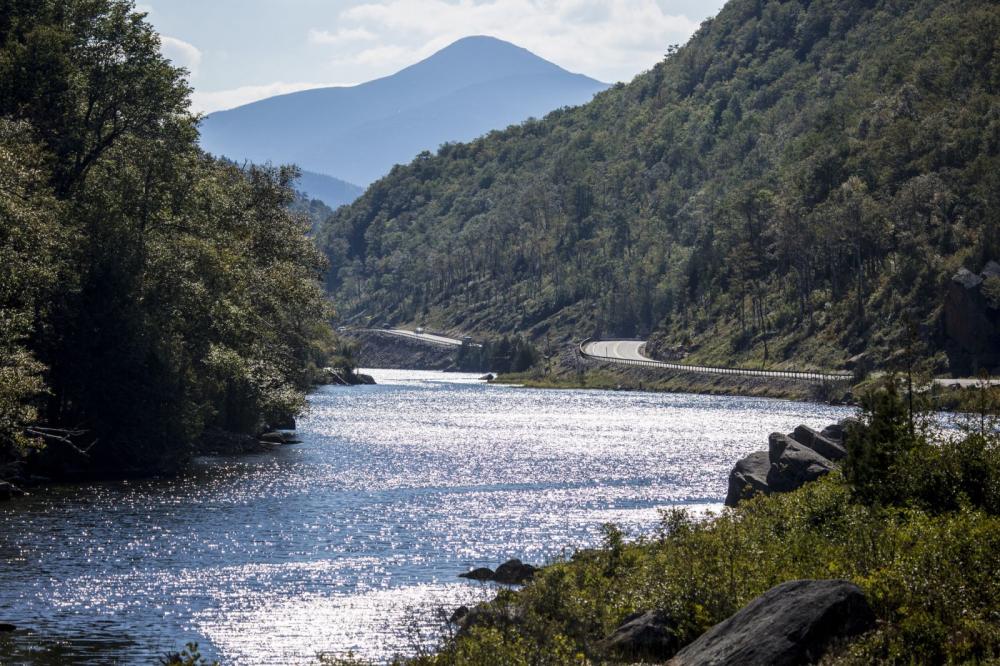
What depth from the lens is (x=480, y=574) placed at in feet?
126

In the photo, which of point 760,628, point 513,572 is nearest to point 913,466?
point 513,572

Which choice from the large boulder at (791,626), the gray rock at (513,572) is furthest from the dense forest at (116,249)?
the large boulder at (791,626)

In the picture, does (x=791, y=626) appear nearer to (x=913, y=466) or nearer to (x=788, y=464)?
(x=913, y=466)

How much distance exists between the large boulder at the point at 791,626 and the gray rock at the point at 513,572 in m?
16.3

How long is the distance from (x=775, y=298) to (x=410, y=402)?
2643 inches

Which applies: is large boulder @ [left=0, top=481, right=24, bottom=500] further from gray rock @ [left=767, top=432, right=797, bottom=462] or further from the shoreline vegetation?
gray rock @ [left=767, top=432, right=797, bottom=462]

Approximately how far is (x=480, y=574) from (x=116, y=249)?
3336cm

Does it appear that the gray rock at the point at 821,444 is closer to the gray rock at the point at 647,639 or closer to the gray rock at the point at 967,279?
the gray rock at the point at 647,639

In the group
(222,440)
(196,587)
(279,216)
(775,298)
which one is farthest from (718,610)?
(775,298)

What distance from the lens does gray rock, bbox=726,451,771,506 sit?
5103 centimetres

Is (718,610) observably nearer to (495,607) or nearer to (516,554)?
(495,607)

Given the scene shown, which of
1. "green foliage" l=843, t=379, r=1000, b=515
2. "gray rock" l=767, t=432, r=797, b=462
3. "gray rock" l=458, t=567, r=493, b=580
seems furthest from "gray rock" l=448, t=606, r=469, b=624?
"gray rock" l=767, t=432, r=797, b=462

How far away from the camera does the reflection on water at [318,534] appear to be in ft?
103

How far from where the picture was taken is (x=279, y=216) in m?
94.5
